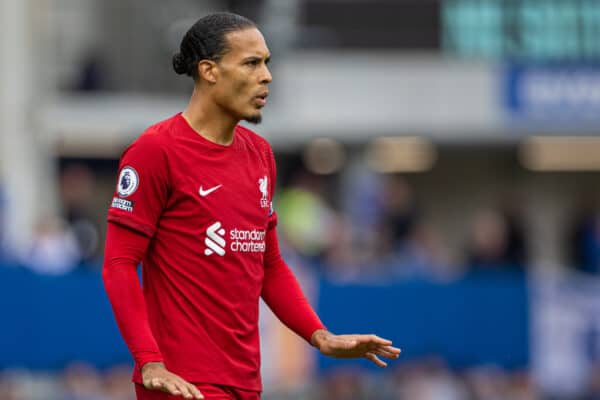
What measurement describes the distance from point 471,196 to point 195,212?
1638cm

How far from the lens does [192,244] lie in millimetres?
4715

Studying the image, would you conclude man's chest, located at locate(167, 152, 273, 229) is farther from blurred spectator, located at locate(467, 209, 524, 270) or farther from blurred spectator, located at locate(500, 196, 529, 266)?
blurred spectator, located at locate(500, 196, 529, 266)

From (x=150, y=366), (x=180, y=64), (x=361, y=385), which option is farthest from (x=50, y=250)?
(x=150, y=366)

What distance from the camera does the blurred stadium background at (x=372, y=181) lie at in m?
12.1

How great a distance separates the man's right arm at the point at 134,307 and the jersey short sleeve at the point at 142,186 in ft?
0.13

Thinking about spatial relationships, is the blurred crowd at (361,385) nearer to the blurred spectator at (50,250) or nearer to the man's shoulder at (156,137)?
the blurred spectator at (50,250)

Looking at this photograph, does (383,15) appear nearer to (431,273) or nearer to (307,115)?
(307,115)

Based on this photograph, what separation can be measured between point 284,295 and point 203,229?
1.88 feet

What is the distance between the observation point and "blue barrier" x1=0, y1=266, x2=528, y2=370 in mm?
11789

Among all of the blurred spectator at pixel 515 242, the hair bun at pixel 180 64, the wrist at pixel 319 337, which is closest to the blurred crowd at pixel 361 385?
the blurred spectator at pixel 515 242

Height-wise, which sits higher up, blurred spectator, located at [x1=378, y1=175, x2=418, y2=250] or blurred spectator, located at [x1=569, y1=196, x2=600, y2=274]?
blurred spectator, located at [x1=378, y1=175, x2=418, y2=250]

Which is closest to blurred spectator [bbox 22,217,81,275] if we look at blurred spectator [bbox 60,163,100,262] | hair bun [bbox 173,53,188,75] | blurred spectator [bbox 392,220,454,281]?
blurred spectator [bbox 60,163,100,262]

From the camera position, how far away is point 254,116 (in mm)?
4812

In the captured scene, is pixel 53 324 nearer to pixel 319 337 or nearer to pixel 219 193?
pixel 319 337
